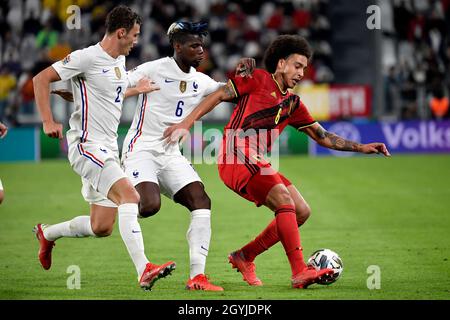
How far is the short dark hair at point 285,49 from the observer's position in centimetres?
805

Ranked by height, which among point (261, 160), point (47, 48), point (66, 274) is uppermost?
point (47, 48)

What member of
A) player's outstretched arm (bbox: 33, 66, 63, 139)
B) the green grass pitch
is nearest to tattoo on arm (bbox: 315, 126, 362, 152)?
the green grass pitch

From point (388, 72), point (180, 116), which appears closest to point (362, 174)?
point (388, 72)

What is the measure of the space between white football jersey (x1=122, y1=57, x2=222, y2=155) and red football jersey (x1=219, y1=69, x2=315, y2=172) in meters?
0.58

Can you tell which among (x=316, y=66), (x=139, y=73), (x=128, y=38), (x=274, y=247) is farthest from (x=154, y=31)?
(x=128, y=38)

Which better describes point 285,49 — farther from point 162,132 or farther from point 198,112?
point 162,132

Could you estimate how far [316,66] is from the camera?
25703mm

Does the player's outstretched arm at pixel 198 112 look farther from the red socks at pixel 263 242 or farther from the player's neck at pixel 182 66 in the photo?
the red socks at pixel 263 242

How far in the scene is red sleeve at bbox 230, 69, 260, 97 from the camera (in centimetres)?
797

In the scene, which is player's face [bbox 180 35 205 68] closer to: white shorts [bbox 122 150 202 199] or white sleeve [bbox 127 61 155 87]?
white sleeve [bbox 127 61 155 87]

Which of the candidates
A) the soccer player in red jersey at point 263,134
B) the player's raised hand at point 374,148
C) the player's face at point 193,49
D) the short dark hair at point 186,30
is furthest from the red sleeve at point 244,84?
the player's raised hand at point 374,148

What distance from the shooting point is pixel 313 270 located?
297 inches

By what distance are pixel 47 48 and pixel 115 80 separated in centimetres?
1606

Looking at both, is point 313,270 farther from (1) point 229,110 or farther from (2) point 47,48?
(2) point 47,48
